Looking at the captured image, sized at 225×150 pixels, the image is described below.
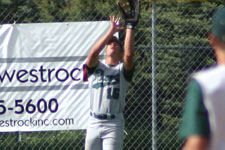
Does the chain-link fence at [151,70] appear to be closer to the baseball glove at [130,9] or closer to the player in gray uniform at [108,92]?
the baseball glove at [130,9]

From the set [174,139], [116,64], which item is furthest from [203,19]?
[116,64]

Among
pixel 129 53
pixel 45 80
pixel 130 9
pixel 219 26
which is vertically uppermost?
pixel 130 9

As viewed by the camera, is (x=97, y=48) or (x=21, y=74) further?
(x=21, y=74)

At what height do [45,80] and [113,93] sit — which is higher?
[45,80]

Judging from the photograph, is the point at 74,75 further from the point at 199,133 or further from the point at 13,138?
the point at 199,133

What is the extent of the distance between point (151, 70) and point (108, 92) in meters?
1.59

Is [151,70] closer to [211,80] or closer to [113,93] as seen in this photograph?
[113,93]

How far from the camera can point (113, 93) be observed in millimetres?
5914

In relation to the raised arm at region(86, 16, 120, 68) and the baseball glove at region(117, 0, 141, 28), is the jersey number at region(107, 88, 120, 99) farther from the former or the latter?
the baseball glove at region(117, 0, 141, 28)

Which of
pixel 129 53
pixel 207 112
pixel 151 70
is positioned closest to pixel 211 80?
pixel 207 112

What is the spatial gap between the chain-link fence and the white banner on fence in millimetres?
316

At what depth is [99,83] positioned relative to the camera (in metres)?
5.95

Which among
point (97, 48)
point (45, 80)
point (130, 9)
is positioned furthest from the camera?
point (45, 80)

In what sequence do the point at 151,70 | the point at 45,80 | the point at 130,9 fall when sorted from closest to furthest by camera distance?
the point at 130,9 → the point at 45,80 → the point at 151,70
